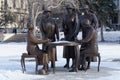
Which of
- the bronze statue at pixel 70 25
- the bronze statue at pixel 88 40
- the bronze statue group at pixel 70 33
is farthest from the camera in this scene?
the bronze statue at pixel 70 25

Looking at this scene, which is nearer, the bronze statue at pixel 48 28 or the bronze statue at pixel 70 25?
the bronze statue at pixel 48 28

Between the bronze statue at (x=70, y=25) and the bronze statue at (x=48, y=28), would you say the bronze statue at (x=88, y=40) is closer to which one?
the bronze statue at (x=70, y=25)

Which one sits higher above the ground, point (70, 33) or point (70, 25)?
point (70, 25)

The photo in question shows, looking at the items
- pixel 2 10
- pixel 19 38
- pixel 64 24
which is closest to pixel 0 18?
pixel 2 10

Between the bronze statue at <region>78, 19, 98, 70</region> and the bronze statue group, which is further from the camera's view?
the bronze statue at <region>78, 19, 98, 70</region>

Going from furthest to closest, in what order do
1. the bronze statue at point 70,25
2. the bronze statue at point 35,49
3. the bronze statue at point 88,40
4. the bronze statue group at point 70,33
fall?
the bronze statue at point 70,25, the bronze statue at point 88,40, the bronze statue group at point 70,33, the bronze statue at point 35,49

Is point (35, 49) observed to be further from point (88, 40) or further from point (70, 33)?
point (88, 40)

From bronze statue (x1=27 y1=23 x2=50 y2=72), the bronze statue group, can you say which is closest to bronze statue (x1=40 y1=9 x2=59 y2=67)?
the bronze statue group

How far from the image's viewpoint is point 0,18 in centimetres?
6625

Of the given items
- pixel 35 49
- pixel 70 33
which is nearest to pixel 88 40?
pixel 70 33

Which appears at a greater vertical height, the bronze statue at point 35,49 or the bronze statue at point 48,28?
the bronze statue at point 48,28

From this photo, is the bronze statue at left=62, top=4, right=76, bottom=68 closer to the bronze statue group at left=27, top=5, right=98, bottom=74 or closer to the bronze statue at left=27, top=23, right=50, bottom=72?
the bronze statue group at left=27, top=5, right=98, bottom=74

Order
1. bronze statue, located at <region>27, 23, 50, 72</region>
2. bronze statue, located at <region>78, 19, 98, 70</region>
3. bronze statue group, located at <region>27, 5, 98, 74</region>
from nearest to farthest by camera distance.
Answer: bronze statue, located at <region>27, 23, 50, 72</region>
bronze statue group, located at <region>27, 5, 98, 74</region>
bronze statue, located at <region>78, 19, 98, 70</region>

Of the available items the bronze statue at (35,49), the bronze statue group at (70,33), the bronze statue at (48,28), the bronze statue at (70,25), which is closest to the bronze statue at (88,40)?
the bronze statue group at (70,33)
